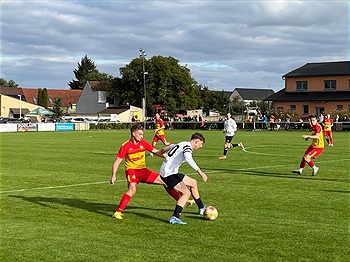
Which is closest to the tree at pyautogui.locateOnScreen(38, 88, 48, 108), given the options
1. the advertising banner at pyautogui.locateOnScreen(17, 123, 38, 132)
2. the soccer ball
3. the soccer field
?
the advertising banner at pyautogui.locateOnScreen(17, 123, 38, 132)

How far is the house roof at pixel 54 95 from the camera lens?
398 ft

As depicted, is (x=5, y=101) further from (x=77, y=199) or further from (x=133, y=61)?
(x=77, y=199)

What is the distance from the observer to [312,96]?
257 feet

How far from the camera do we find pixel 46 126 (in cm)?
6756

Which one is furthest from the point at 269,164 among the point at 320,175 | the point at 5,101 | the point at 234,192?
the point at 5,101

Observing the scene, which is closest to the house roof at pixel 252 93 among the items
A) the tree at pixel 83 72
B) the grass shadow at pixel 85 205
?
the tree at pixel 83 72

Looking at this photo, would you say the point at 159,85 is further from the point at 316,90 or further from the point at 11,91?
the point at 11,91

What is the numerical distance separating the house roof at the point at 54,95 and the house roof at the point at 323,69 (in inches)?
2361

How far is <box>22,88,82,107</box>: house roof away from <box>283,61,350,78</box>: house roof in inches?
2361

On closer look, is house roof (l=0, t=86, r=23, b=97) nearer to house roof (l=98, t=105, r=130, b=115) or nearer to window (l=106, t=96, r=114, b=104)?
window (l=106, t=96, r=114, b=104)

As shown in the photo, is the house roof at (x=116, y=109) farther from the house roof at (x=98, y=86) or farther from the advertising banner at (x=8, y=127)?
the advertising banner at (x=8, y=127)

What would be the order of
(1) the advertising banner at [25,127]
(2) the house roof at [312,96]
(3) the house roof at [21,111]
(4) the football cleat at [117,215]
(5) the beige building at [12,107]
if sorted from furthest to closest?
(3) the house roof at [21,111], (5) the beige building at [12,107], (2) the house roof at [312,96], (1) the advertising banner at [25,127], (4) the football cleat at [117,215]

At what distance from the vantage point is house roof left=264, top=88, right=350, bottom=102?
7566 cm

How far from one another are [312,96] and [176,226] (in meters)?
71.5
